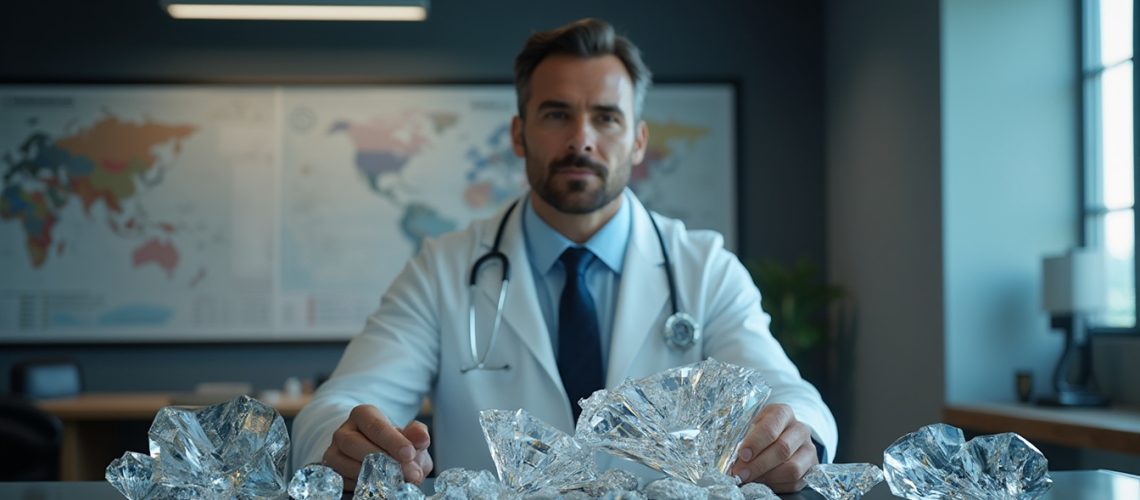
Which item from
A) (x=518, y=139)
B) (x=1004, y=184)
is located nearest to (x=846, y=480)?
(x=518, y=139)

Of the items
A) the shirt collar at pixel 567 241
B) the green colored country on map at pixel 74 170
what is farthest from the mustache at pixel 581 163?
the green colored country on map at pixel 74 170

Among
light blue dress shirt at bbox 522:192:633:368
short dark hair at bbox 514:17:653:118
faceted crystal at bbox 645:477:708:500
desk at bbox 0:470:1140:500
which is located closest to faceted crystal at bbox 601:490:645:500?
faceted crystal at bbox 645:477:708:500

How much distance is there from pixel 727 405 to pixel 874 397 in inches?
138

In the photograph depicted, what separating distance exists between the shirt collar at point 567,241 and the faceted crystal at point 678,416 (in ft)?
3.26

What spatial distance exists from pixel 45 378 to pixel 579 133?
3034 mm

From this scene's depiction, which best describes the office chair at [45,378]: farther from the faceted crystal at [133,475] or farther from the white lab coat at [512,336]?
the faceted crystal at [133,475]

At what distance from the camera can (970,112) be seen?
3480 mm

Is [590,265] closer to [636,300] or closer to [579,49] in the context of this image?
[636,300]

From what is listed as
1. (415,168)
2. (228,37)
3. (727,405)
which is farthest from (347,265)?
(727,405)

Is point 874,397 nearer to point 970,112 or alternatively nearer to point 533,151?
point 970,112

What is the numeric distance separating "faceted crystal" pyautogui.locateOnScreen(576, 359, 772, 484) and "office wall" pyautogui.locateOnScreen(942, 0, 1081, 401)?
2865 millimetres

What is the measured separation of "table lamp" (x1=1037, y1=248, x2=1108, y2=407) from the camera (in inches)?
118

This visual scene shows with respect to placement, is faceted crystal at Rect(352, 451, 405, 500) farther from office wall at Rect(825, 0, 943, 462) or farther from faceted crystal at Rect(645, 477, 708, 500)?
office wall at Rect(825, 0, 943, 462)

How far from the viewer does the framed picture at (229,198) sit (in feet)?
14.5
